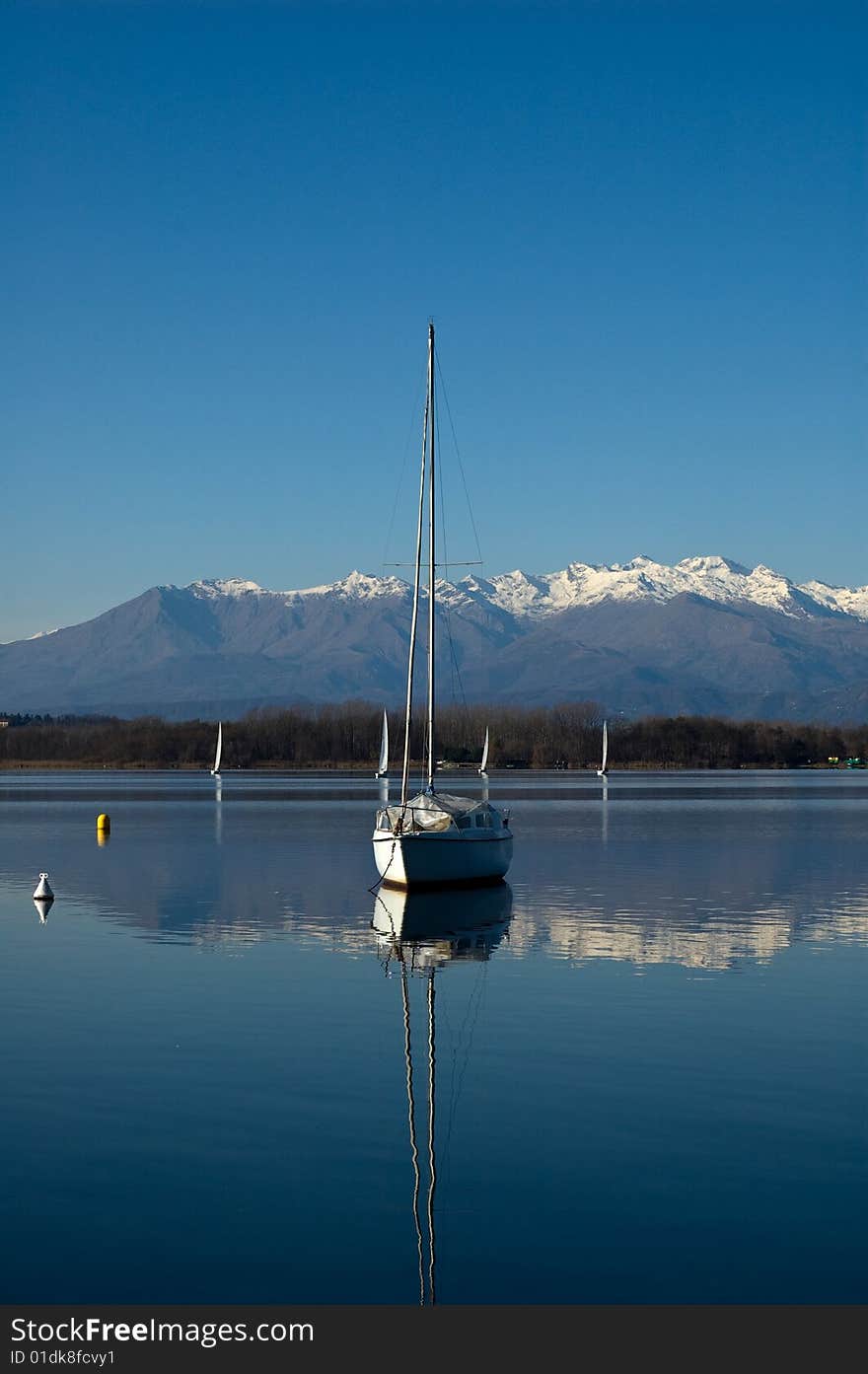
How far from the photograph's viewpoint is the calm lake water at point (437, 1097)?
36.6 ft

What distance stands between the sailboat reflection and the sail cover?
66.7 inches

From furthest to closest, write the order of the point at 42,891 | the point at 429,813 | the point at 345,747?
the point at 345,747 < the point at 429,813 < the point at 42,891

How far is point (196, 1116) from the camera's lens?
15.2 metres

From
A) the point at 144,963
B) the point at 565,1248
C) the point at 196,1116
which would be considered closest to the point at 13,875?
the point at 144,963

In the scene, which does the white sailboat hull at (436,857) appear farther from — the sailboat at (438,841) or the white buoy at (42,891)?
the white buoy at (42,891)

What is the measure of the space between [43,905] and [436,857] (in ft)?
30.5

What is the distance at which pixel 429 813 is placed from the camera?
126ft

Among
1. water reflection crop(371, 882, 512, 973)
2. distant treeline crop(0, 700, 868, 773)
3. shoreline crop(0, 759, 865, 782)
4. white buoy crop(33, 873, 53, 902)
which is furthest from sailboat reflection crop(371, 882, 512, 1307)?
distant treeline crop(0, 700, 868, 773)

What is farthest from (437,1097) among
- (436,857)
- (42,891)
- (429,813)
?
(429,813)

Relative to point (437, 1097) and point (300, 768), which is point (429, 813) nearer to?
point (437, 1097)

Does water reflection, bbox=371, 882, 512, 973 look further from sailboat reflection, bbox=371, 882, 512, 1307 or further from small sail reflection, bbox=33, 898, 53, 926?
small sail reflection, bbox=33, 898, 53, 926

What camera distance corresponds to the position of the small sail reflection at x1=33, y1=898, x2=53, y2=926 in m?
32.3

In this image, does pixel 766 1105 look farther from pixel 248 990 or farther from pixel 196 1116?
pixel 248 990

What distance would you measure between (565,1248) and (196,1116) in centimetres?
506
